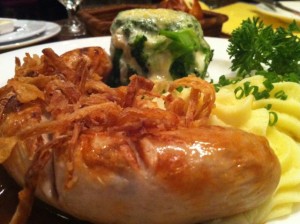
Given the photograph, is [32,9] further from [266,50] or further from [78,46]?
[266,50]

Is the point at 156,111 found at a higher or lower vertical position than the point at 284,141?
higher

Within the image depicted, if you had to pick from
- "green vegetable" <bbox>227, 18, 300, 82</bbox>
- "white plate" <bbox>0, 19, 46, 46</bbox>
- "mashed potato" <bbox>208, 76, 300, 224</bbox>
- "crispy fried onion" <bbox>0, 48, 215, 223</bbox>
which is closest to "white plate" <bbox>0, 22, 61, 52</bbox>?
"white plate" <bbox>0, 19, 46, 46</bbox>

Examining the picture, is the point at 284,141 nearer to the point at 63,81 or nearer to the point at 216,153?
the point at 216,153

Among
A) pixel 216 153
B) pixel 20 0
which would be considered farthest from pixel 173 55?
pixel 20 0

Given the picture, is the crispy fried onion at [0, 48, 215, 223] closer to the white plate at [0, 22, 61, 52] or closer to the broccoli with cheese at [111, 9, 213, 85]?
the broccoli with cheese at [111, 9, 213, 85]

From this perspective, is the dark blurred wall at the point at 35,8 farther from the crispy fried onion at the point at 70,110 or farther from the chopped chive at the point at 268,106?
the chopped chive at the point at 268,106

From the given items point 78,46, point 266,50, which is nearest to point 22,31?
point 78,46
